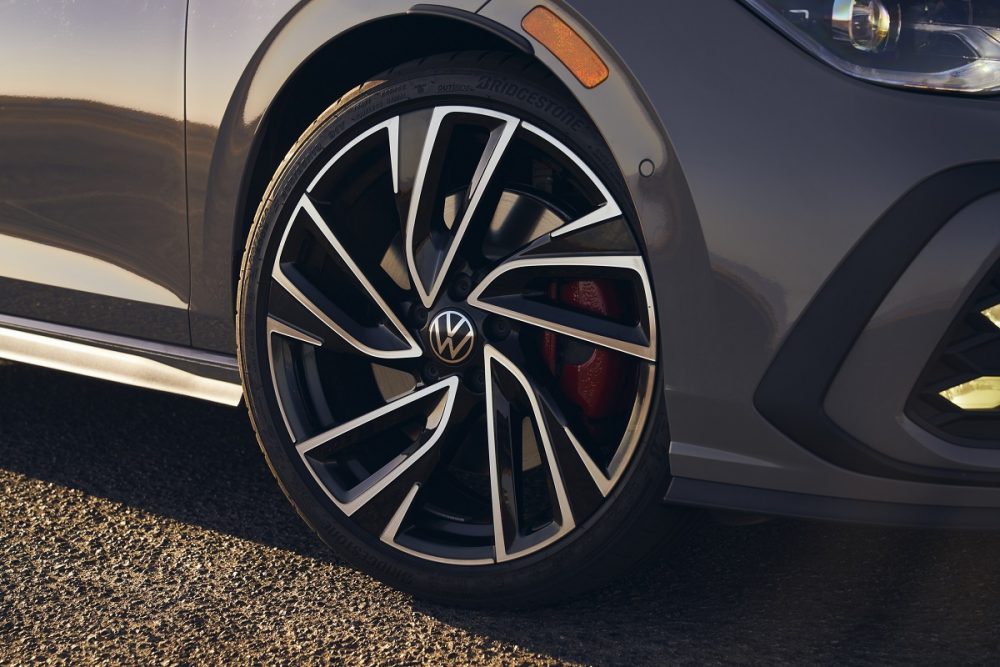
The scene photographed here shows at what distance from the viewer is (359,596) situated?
7.41 ft

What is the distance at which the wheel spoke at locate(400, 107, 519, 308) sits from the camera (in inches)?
81.8

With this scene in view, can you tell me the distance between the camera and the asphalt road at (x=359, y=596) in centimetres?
207

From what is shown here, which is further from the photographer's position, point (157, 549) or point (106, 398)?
point (106, 398)

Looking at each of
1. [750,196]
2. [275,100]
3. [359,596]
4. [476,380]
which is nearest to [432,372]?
[476,380]

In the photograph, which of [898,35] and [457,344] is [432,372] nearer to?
[457,344]

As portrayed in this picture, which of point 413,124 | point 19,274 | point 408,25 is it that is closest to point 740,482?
point 413,124

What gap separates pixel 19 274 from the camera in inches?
107

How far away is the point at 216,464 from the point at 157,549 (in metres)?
0.51

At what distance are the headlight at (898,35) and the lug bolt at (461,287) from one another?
0.67 m

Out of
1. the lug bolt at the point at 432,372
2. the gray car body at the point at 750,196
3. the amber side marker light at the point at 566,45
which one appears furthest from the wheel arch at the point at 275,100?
the lug bolt at the point at 432,372

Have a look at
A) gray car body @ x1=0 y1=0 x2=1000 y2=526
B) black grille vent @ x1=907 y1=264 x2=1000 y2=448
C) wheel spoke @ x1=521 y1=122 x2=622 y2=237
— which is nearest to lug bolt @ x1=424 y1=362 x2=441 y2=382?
wheel spoke @ x1=521 y1=122 x2=622 y2=237

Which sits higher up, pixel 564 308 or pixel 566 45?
pixel 566 45

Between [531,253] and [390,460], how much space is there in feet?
1.68

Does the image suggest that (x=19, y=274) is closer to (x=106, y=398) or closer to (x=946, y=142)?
(x=106, y=398)
